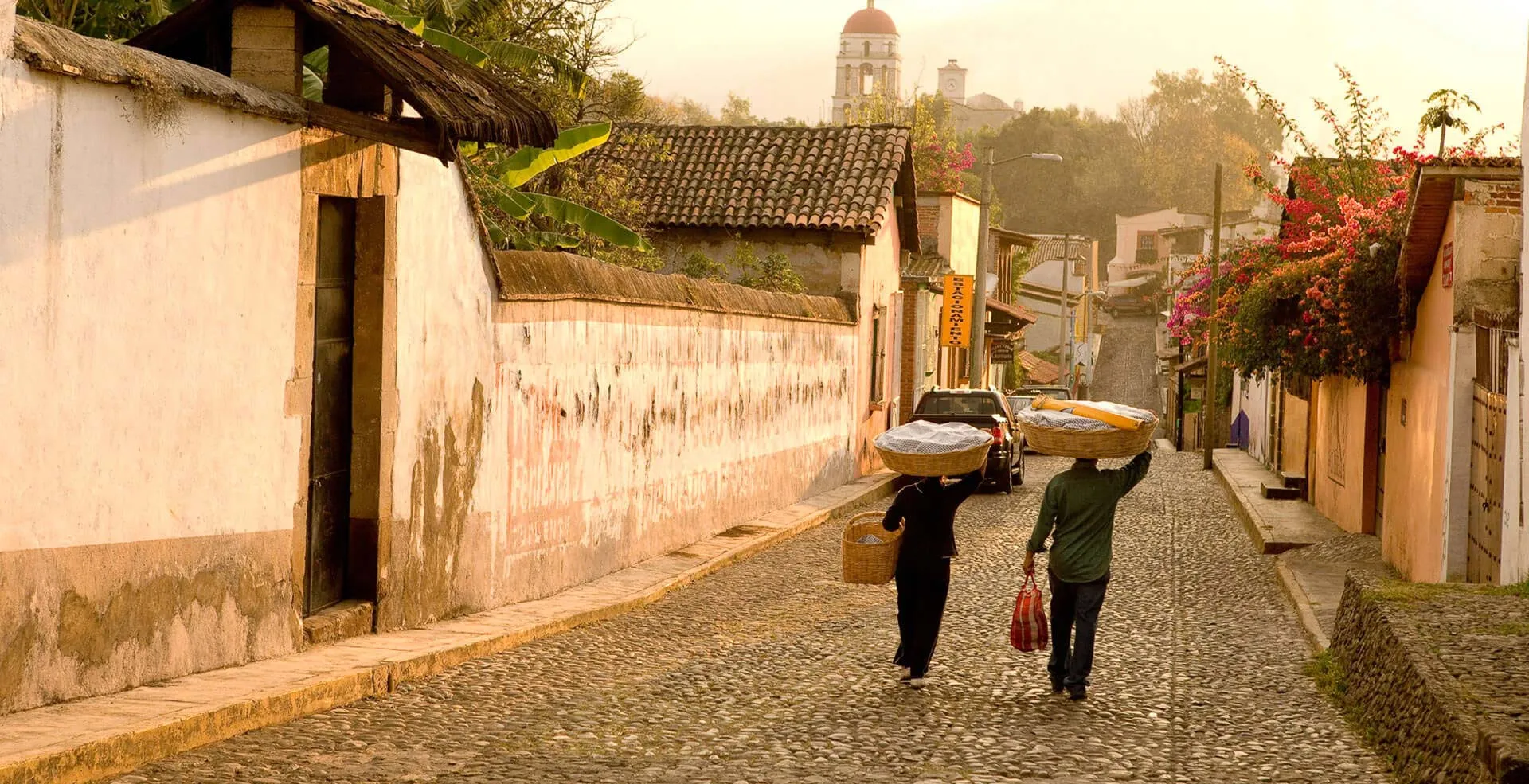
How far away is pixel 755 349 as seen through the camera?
19.7 metres

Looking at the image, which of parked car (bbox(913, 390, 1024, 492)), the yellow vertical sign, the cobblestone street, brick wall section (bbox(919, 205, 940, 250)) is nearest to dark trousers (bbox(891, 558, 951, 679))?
the cobblestone street

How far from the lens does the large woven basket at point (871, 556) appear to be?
9547mm

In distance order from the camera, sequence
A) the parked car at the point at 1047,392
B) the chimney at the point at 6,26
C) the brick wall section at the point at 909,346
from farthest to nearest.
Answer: the parked car at the point at 1047,392
the brick wall section at the point at 909,346
the chimney at the point at 6,26

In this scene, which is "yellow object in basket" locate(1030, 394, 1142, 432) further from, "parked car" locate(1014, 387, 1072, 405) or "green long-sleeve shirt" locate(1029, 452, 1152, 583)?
"parked car" locate(1014, 387, 1072, 405)

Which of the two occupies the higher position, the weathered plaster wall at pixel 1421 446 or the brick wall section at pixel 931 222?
the brick wall section at pixel 931 222

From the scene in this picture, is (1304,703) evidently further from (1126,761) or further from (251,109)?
(251,109)

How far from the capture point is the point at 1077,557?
9.16m

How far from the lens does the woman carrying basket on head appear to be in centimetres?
945

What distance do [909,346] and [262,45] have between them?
A: 2768cm

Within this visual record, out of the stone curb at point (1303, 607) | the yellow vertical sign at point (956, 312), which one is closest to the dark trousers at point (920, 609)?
the stone curb at point (1303, 607)

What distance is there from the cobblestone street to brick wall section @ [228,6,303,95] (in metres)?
3.46

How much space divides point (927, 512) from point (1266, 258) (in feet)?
47.0

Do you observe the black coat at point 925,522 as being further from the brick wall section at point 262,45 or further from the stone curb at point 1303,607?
the brick wall section at point 262,45

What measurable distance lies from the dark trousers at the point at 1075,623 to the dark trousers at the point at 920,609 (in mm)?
643
